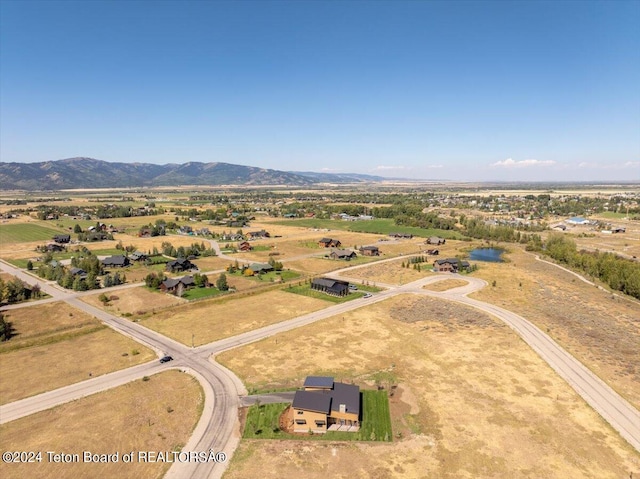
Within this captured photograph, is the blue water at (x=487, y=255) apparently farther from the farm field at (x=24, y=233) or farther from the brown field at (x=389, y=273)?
the farm field at (x=24, y=233)

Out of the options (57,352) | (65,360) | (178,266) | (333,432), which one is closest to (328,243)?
(178,266)

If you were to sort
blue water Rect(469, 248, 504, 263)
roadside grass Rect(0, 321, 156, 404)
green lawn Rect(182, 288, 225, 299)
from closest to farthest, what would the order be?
roadside grass Rect(0, 321, 156, 404) → green lawn Rect(182, 288, 225, 299) → blue water Rect(469, 248, 504, 263)

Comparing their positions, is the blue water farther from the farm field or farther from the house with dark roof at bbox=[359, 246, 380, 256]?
the farm field

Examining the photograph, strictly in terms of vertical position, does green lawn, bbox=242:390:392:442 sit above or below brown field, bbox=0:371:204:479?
above

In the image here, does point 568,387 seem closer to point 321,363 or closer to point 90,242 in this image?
point 321,363

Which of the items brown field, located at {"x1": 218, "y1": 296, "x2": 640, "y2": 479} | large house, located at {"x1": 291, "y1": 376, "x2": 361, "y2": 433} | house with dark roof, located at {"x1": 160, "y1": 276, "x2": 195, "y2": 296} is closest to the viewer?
brown field, located at {"x1": 218, "y1": 296, "x2": 640, "y2": 479}

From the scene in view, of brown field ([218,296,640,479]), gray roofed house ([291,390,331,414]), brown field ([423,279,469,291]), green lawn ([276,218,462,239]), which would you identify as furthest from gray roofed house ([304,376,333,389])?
green lawn ([276,218,462,239])

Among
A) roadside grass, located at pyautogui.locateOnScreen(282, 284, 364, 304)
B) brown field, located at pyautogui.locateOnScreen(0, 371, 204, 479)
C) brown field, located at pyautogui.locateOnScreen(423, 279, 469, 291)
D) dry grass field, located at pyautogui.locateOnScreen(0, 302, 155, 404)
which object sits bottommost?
dry grass field, located at pyautogui.locateOnScreen(0, 302, 155, 404)

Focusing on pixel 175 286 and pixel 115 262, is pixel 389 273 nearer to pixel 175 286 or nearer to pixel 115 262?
pixel 175 286
